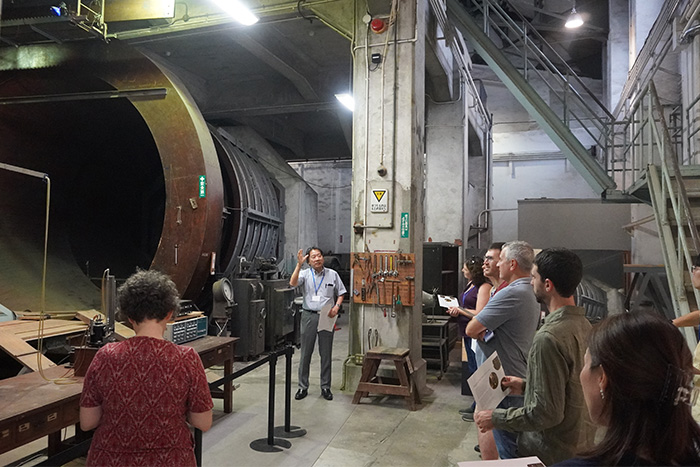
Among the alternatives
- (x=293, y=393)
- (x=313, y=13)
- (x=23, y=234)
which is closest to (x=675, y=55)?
(x=313, y=13)

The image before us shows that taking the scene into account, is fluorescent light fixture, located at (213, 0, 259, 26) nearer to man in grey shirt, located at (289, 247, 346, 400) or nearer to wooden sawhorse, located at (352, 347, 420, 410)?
man in grey shirt, located at (289, 247, 346, 400)

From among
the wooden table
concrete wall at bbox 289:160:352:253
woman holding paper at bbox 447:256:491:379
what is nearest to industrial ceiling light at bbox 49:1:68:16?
the wooden table

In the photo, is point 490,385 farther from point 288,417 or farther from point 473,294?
point 473,294

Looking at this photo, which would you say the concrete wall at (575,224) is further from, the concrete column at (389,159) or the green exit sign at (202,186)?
the green exit sign at (202,186)

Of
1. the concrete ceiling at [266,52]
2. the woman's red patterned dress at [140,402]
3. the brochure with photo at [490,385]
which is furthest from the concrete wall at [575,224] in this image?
the woman's red patterned dress at [140,402]

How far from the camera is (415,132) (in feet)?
17.8

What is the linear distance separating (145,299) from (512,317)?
6.01ft

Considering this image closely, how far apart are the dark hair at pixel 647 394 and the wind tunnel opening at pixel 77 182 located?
21.1 ft

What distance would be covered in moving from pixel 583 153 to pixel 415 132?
2991 mm

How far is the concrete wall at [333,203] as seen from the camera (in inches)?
628

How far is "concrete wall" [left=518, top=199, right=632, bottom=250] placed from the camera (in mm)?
10961

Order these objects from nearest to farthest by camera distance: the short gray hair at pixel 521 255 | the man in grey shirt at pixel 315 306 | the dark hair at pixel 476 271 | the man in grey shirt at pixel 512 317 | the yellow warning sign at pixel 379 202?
the man in grey shirt at pixel 512 317
the short gray hair at pixel 521 255
the dark hair at pixel 476 271
the man in grey shirt at pixel 315 306
the yellow warning sign at pixel 379 202

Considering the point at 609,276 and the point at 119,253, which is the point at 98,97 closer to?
the point at 119,253

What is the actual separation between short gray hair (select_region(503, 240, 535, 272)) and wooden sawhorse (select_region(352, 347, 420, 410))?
7.51ft
